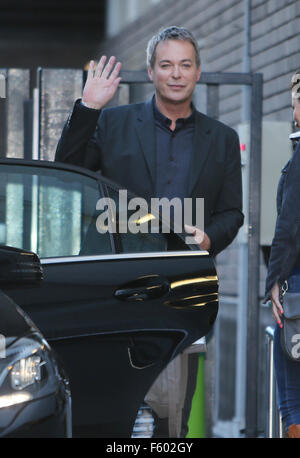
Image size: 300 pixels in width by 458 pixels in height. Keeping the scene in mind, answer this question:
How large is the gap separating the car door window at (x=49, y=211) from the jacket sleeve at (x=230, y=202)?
63 cm

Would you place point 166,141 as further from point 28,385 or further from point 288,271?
point 28,385

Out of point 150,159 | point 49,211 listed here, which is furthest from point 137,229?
point 49,211

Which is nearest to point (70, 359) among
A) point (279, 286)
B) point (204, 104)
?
point (279, 286)

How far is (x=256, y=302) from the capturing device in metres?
6.52

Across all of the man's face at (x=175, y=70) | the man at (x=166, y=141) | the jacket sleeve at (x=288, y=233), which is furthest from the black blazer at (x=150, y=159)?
the jacket sleeve at (x=288, y=233)

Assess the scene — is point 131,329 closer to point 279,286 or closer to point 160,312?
point 160,312

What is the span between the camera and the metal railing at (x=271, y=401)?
203 inches

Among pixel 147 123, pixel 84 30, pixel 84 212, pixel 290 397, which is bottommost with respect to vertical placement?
pixel 290 397

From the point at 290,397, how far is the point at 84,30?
1637 centimetres

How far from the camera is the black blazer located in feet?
15.5

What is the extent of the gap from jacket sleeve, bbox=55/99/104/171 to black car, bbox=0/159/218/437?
17 centimetres

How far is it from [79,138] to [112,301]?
2.95 feet

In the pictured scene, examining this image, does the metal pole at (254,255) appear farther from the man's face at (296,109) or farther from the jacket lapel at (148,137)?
the man's face at (296,109)

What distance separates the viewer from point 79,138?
4.62 meters
